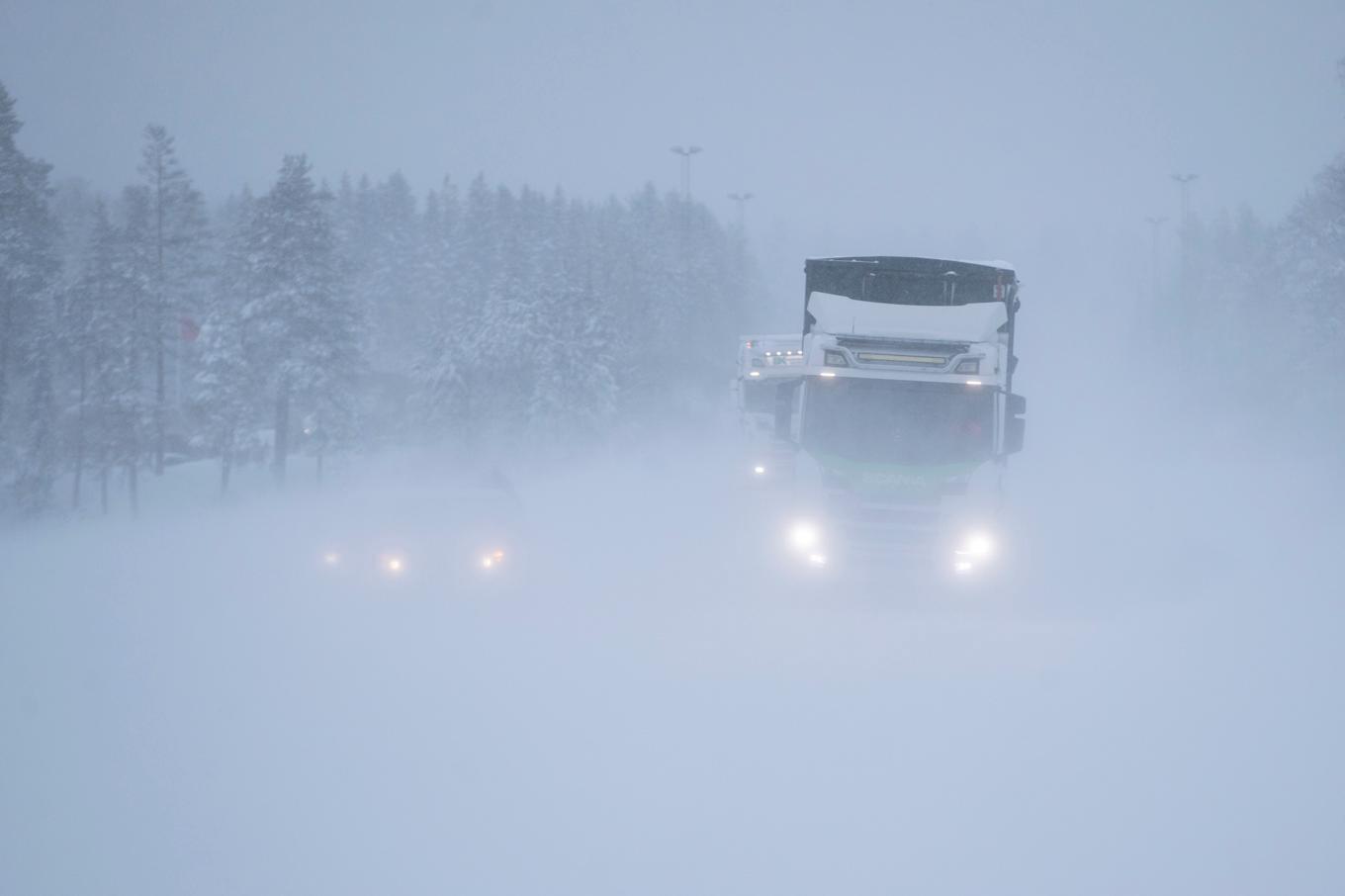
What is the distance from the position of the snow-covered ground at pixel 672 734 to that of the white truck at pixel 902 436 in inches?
26.5

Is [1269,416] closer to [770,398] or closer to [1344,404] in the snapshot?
[1344,404]

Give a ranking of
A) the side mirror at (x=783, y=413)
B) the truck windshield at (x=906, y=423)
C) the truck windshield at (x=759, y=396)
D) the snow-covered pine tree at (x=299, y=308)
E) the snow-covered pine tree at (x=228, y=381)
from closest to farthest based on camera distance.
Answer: the truck windshield at (x=906, y=423) < the side mirror at (x=783, y=413) < the truck windshield at (x=759, y=396) < the snow-covered pine tree at (x=299, y=308) < the snow-covered pine tree at (x=228, y=381)

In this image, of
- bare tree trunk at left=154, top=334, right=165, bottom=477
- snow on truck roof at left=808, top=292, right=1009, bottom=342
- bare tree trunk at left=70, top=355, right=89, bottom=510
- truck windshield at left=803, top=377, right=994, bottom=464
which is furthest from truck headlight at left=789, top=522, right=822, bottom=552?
bare tree trunk at left=70, top=355, right=89, bottom=510

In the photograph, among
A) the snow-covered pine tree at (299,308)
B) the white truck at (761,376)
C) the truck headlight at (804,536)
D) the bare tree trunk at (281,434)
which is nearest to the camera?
the truck headlight at (804,536)

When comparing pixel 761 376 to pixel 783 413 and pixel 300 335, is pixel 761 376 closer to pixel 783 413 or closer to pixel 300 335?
pixel 783 413

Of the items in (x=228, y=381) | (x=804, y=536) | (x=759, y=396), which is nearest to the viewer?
(x=804, y=536)

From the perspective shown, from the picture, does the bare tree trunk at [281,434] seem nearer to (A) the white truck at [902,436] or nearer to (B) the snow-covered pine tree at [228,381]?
(B) the snow-covered pine tree at [228,381]

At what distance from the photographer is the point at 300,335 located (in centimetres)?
3728

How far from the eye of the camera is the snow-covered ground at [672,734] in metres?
5.72

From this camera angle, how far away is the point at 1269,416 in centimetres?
4781

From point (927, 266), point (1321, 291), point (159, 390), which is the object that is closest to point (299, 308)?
point (159, 390)

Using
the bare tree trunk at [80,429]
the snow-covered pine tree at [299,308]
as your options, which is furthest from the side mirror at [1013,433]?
the bare tree trunk at [80,429]

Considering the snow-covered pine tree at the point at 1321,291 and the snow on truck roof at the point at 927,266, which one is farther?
the snow-covered pine tree at the point at 1321,291

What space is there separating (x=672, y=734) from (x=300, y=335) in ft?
108
